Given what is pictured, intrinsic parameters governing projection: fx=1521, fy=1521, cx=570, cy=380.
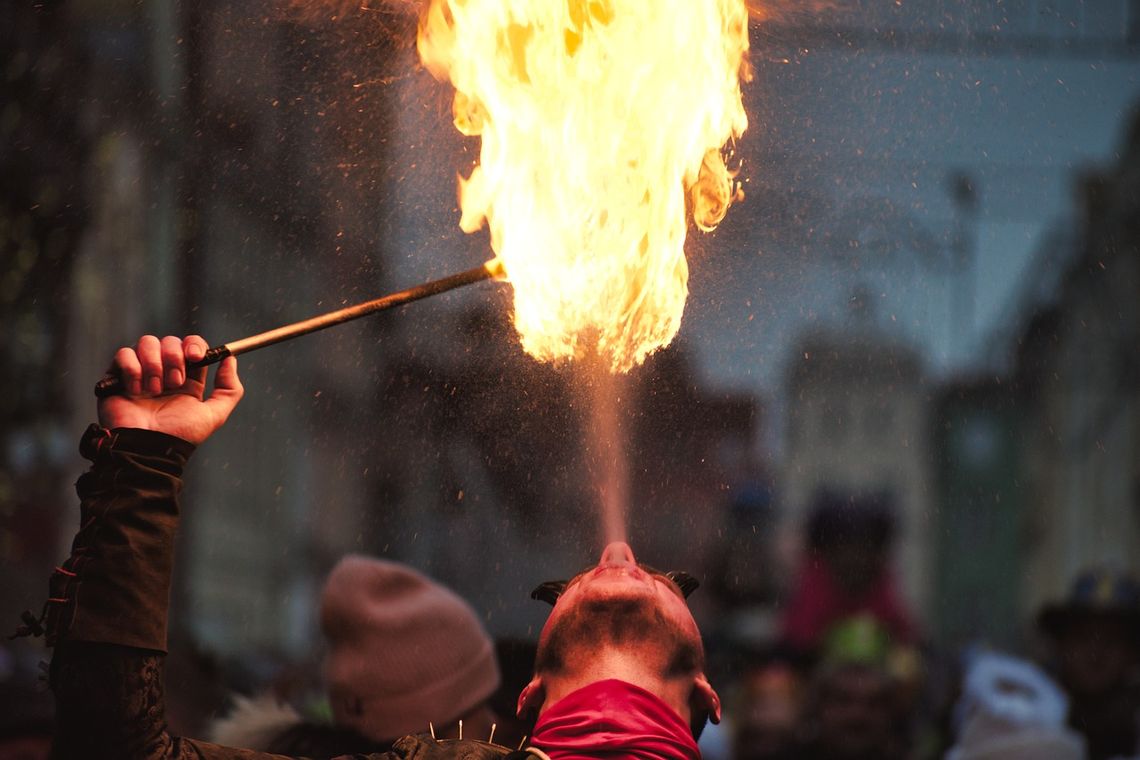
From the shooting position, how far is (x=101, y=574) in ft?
8.07

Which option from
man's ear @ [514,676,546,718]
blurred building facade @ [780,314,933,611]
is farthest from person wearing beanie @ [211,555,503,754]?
blurred building facade @ [780,314,933,611]

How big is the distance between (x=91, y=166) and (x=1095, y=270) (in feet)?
65.6

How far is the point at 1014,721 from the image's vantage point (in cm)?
458

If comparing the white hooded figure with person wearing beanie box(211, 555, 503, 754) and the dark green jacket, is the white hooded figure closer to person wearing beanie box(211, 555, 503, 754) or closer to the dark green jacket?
person wearing beanie box(211, 555, 503, 754)

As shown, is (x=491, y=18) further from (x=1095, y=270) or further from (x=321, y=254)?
(x=1095, y=270)

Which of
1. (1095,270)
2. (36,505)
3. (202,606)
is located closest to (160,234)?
(36,505)

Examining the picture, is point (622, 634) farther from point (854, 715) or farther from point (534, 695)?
point (854, 715)

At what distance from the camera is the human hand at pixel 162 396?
2.63 meters

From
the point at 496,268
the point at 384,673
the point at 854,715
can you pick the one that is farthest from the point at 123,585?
the point at 854,715

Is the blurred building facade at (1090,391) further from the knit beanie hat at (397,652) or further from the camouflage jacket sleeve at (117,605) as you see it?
the camouflage jacket sleeve at (117,605)

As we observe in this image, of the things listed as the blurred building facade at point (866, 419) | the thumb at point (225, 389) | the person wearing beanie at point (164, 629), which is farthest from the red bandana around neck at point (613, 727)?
the blurred building facade at point (866, 419)

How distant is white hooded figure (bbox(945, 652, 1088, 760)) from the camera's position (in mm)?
4473

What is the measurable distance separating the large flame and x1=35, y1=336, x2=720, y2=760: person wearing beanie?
30.2 inches

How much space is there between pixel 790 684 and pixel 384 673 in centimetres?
218
